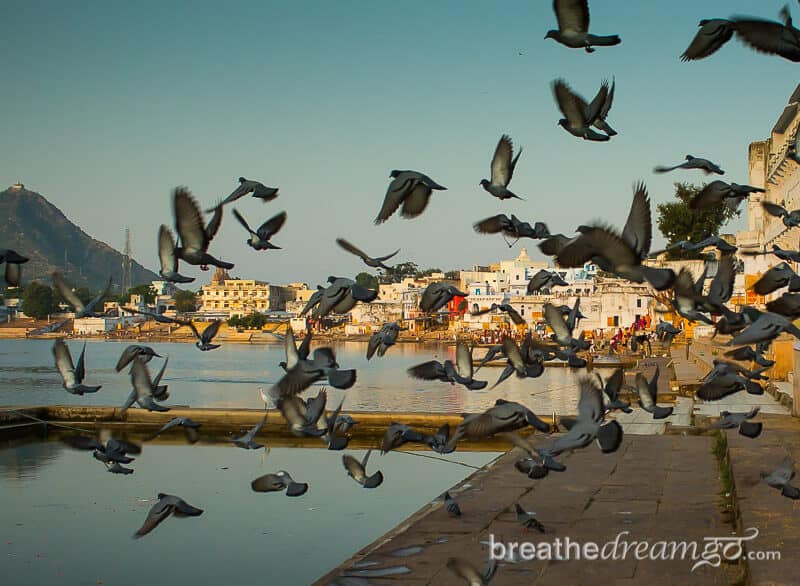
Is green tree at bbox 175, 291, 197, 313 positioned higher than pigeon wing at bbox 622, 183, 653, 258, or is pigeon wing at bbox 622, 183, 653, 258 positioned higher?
pigeon wing at bbox 622, 183, 653, 258

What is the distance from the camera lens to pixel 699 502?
8.66m

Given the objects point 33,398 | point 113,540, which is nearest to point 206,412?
point 113,540

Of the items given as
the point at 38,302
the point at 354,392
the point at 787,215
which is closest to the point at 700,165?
the point at 787,215

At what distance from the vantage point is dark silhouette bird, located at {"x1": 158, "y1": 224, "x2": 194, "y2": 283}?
6.13 meters

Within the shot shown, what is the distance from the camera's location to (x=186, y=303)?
175750 mm

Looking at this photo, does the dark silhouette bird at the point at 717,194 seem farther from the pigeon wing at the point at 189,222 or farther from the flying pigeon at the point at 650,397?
the pigeon wing at the point at 189,222

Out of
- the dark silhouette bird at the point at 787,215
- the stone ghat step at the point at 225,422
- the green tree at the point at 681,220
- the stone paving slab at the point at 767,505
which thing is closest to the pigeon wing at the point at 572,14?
the dark silhouette bird at the point at 787,215

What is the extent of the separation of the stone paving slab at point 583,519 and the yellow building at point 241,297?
6424 inches

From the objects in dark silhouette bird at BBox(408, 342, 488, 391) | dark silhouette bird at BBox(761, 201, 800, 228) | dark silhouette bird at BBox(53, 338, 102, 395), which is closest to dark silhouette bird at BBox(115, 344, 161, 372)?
dark silhouette bird at BBox(53, 338, 102, 395)

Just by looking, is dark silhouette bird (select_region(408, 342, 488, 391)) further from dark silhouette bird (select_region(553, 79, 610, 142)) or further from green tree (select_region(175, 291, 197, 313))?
green tree (select_region(175, 291, 197, 313))

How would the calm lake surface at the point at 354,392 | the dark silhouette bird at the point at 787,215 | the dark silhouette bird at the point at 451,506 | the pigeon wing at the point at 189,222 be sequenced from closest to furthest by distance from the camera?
the dark silhouette bird at the point at 787,215, the pigeon wing at the point at 189,222, the dark silhouette bird at the point at 451,506, the calm lake surface at the point at 354,392

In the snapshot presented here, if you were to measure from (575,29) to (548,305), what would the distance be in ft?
7.14

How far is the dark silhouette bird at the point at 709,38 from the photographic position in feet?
13.7

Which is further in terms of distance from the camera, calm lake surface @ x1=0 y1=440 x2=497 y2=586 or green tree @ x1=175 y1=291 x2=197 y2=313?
green tree @ x1=175 y1=291 x2=197 y2=313
